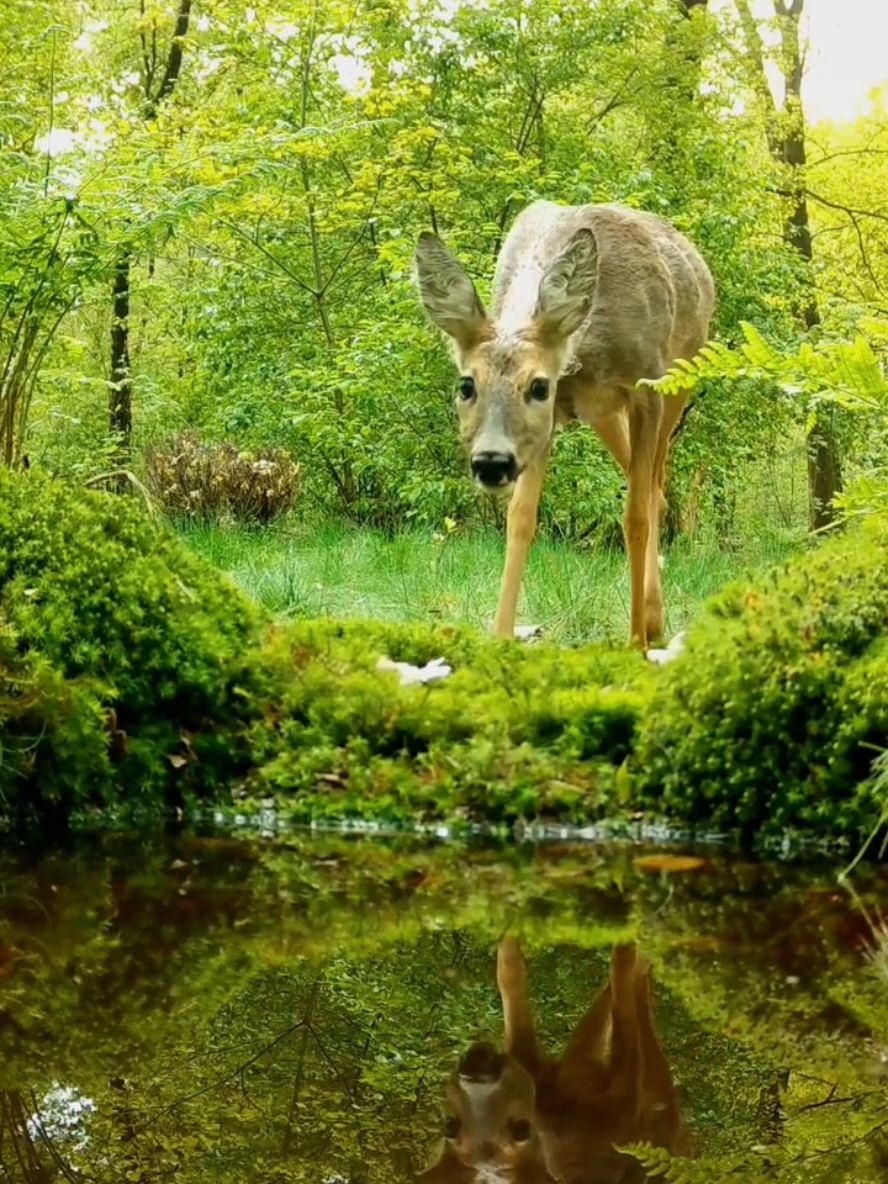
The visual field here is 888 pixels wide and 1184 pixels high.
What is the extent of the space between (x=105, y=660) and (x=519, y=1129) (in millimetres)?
2729

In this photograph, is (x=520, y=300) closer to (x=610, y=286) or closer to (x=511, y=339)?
(x=511, y=339)

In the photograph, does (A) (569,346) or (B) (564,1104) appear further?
(A) (569,346)

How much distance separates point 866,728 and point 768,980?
4.30 ft

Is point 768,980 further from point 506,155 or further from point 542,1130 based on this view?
point 506,155

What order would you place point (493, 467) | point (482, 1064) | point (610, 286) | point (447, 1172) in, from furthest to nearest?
point (610, 286), point (493, 467), point (482, 1064), point (447, 1172)

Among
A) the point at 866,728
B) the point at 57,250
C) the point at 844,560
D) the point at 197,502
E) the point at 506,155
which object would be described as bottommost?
the point at 197,502

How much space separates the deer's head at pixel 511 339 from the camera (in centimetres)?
596

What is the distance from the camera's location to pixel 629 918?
327 cm

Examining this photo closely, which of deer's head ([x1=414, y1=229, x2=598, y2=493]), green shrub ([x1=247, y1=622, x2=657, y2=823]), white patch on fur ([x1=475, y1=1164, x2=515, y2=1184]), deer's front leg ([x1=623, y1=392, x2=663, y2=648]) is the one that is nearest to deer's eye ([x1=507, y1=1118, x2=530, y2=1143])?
white patch on fur ([x1=475, y1=1164, x2=515, y2=1184])

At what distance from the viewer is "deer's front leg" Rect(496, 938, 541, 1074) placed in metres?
2.46

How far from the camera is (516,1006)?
8.81ft

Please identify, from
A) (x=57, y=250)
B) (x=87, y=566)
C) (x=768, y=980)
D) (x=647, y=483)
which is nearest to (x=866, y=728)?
(x=768, y=980)

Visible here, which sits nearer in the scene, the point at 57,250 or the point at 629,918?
the point at 629,918

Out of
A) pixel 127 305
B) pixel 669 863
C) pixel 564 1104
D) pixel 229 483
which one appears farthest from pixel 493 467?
pixel 127 305
